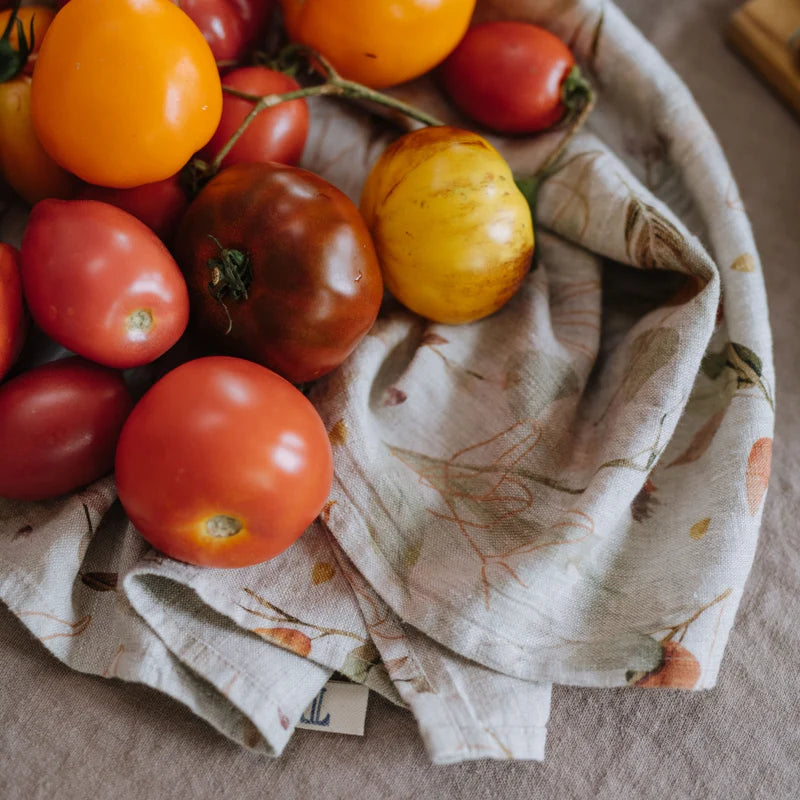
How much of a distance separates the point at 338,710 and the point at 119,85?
42 cm

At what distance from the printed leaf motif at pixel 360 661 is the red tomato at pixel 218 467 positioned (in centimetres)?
9

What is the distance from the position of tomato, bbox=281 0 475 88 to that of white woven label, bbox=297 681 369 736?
0.46 m

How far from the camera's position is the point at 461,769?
49cm

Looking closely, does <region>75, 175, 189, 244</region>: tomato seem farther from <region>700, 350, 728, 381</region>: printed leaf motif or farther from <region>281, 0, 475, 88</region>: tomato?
<region>700, 350, 728, 381</region>: printed leaf motif

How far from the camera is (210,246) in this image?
52 centimetres

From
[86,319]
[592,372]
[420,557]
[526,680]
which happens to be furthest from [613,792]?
[86,319]

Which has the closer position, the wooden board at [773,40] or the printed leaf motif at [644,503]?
the printed leaf motif at [644,503]

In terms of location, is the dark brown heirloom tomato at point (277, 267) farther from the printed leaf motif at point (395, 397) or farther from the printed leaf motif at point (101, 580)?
the printed leaf motif at point (101, 580)

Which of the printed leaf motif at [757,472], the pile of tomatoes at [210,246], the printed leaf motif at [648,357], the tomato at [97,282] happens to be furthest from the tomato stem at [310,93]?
the printed leaf motif at [757,472]

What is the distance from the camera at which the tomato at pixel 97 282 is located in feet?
1.53

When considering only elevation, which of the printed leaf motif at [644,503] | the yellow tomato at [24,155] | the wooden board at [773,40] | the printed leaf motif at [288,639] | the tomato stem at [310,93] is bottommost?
the printed leaf motif at [288,639]

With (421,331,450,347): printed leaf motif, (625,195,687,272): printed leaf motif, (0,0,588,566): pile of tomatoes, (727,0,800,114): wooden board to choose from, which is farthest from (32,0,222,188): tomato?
(727,0,800,114): wooden board

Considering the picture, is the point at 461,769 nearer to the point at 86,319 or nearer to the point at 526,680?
the point at 526,680

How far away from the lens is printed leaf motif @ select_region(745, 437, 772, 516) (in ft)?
1.74
